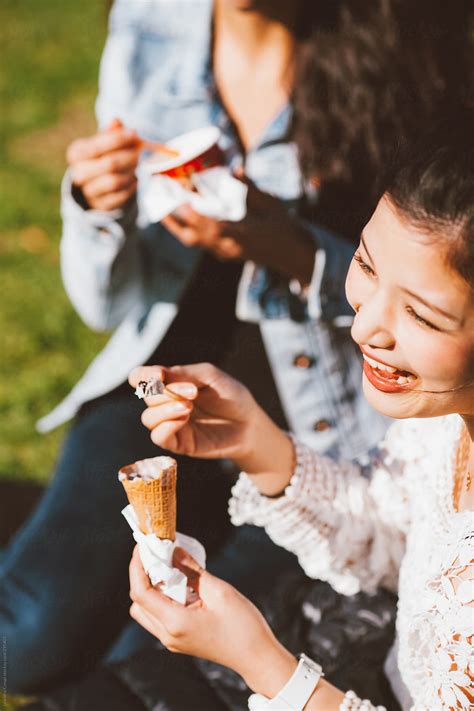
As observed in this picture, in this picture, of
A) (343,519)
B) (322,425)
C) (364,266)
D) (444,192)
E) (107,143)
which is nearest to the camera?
(444,192)

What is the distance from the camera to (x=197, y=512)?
6.61 ft

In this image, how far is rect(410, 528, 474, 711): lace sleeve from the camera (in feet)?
3.88

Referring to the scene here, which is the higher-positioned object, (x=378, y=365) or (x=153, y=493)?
(x=378, y=365)

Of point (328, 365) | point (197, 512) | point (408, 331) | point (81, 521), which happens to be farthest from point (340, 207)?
point (408, 331)

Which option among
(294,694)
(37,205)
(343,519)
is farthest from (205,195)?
(37,205)

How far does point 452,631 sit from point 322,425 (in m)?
0.98

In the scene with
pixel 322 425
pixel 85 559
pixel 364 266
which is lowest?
pixel 85 559

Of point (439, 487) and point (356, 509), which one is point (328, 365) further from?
point (439, 487)

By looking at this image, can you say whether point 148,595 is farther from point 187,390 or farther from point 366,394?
point 366,394

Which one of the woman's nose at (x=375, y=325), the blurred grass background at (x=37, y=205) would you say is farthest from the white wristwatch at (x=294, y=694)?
the blurred grass background at (x=37, y=205)

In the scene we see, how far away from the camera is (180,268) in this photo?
2.23 metres

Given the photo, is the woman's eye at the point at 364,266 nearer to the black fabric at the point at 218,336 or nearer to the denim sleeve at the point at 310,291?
the denim sleeve at the point at 310,291

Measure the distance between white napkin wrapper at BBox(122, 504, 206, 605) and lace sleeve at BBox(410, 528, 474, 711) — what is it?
1.08 ft

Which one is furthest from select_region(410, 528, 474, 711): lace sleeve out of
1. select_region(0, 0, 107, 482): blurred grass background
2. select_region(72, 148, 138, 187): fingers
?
select_region(0, 0, 107, 482): blurred grass background
